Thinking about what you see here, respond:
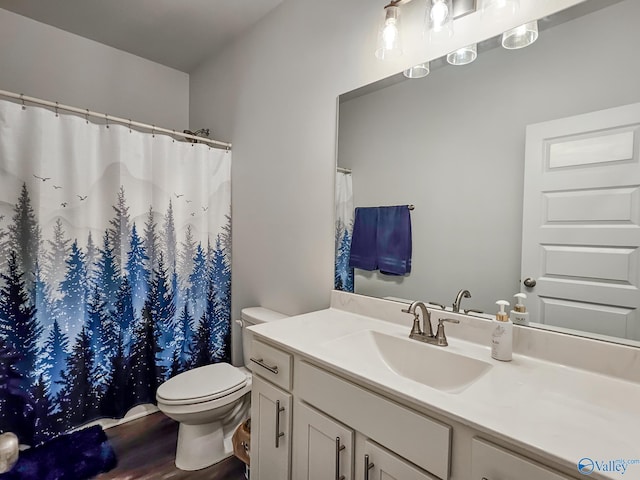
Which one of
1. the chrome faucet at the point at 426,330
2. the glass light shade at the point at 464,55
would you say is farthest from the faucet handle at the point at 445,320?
the glass light shade at the point at 464,55

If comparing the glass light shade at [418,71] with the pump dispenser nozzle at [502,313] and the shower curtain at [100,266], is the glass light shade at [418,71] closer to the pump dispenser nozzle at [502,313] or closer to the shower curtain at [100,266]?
the pump dispenser nozzle at [502,313]

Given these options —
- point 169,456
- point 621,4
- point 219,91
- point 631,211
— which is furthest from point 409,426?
point 219,91

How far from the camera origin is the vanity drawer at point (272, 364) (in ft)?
3.74

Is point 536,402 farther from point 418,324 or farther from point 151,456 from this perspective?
point 151,456

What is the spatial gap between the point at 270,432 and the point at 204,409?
494 mm

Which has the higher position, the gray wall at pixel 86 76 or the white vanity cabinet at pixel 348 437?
the gray wall at pixel 86 76

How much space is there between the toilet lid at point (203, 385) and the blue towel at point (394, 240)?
0.98m

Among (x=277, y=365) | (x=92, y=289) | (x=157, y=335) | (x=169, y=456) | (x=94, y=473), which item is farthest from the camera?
(x=157, y=335)

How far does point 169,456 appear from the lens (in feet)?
5.59

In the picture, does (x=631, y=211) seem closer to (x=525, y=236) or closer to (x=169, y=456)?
(x=525, y=236)

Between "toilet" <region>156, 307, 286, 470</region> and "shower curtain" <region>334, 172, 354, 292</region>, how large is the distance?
550 mm

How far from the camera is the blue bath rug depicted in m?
1.54

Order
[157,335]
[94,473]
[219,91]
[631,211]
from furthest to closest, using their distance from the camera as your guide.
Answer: [219,91], [157,335], [94,473], [631,211]

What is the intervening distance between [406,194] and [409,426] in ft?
2.98
